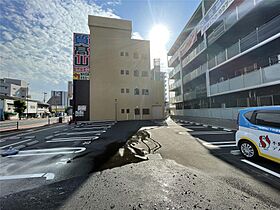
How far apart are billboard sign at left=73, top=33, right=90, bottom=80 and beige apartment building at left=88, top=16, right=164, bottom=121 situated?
2.81 ft

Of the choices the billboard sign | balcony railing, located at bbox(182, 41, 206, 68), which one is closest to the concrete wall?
balcony railing, located at bbox(182, 41, 206, 68)

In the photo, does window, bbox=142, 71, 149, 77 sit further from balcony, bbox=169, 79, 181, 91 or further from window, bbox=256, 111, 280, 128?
window, bbox=256, 111, 280, 128

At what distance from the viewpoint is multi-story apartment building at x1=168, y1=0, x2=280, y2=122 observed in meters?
9.30

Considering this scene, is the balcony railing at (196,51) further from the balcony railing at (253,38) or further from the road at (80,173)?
the road at (80,173)

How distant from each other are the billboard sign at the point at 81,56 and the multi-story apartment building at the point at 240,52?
16.7m

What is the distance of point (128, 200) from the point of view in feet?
7.87

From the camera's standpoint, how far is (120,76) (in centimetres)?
2403

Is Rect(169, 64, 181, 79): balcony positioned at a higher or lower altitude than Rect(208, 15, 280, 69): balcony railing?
higher

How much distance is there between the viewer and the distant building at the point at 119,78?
2250 centimetres

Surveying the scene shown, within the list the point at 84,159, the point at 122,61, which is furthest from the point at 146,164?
the point at 122,61

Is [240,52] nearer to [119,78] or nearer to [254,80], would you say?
[254,80]

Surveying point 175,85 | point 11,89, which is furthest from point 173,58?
point 11,89

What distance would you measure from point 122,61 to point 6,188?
23.6 meters

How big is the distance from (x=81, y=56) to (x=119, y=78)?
7.01 m
